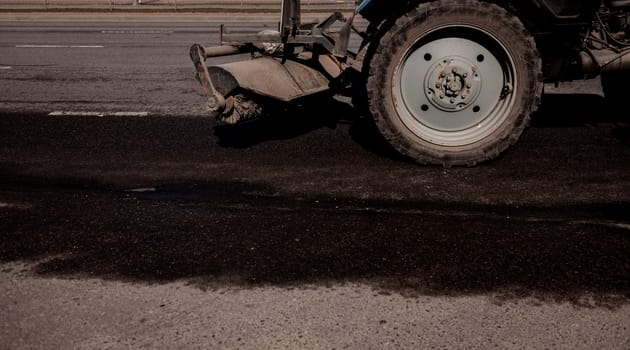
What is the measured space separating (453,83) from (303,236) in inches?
69.7

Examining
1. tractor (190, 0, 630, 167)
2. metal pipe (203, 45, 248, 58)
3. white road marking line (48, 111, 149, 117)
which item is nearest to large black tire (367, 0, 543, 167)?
tractor (190, 0, 630, 167)

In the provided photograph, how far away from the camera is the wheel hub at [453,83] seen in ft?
13.9

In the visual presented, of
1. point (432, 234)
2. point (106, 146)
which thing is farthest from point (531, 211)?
point (106, 146)

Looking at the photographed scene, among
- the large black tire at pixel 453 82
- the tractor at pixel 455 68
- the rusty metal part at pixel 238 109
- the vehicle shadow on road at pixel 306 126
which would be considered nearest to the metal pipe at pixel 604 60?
the tractor at pixel 455 68

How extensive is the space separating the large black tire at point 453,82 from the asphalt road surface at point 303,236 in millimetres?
235

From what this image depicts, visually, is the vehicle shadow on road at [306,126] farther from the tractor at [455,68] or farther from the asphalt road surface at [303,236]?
the tractor at [455,68]

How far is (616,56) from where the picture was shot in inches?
174

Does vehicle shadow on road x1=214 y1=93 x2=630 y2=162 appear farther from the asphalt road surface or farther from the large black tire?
the large black tire

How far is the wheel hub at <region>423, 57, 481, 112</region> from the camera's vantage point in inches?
167

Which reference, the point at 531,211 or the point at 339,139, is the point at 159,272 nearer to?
the point at 531,211

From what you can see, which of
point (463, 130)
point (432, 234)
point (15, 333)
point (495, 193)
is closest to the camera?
point (15, 333)

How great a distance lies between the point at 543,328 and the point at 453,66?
2298mm

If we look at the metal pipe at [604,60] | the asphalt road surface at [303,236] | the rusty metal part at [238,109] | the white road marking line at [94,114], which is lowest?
the white road marking line at [94,114]

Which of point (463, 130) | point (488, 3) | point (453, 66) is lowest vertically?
point (463, 130)
